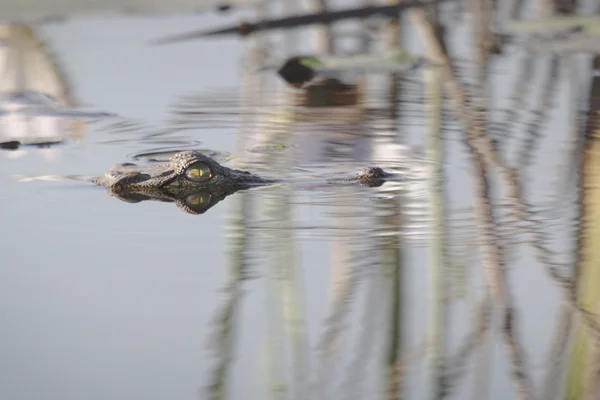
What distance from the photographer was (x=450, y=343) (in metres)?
2.53

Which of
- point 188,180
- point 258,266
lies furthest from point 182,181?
point 258,266

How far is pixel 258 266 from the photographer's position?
3.05 metres

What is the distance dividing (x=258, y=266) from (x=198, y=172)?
95cm

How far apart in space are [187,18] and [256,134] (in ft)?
10.7

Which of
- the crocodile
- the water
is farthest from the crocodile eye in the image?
the water

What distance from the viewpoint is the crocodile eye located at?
3.91 meters

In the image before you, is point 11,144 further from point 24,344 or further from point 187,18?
point 187,18

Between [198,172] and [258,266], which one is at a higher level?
[198,172]

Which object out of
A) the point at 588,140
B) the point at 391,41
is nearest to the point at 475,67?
the point at 391,41

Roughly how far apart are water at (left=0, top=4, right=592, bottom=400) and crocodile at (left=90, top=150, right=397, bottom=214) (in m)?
0.06

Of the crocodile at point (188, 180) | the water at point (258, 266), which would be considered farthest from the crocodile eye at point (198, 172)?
the water at point (258, 266)

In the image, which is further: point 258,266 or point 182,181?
point 182,181

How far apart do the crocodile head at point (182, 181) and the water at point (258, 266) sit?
0.08 metres

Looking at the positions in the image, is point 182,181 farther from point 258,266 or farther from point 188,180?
point 258,266
